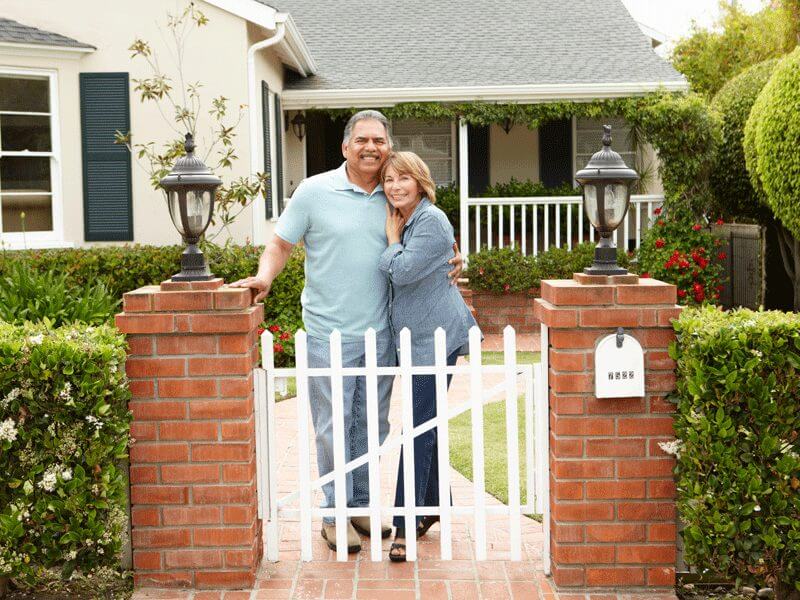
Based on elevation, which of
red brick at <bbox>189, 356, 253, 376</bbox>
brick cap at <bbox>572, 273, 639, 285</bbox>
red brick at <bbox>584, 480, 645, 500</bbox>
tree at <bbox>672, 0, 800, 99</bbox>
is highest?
tree at <bbox>672, 0, 800, 99</bbox>

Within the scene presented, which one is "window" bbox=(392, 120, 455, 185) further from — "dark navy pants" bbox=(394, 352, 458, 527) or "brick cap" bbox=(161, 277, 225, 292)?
"brick cap" bbox=(161, 277, 225, 292)

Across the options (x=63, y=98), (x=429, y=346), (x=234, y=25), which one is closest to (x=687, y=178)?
(x=234, y=25)

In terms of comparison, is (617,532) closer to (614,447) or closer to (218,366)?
(614,447)

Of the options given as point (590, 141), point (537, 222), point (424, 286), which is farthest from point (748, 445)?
point (590, 141)

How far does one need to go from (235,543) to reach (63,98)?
25.3 ft

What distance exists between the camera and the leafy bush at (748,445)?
349 cm

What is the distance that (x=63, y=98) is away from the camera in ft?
33.8

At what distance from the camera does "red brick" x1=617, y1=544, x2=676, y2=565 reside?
12.7 ft

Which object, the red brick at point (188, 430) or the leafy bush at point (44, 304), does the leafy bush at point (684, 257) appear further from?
the red brick at point (188, 430)

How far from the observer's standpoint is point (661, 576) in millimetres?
3889

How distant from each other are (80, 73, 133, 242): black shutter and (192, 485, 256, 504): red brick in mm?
7001

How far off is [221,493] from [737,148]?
10.7 metres

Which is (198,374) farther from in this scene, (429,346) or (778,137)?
(778,137)

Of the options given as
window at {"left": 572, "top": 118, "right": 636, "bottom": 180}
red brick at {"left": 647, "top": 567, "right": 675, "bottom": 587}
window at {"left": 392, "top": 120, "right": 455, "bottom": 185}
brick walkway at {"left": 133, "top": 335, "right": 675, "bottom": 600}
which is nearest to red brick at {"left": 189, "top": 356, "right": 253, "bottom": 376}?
brick walkway at {"left": 133, "top": 335, "right": 675, "bottom": 600}
